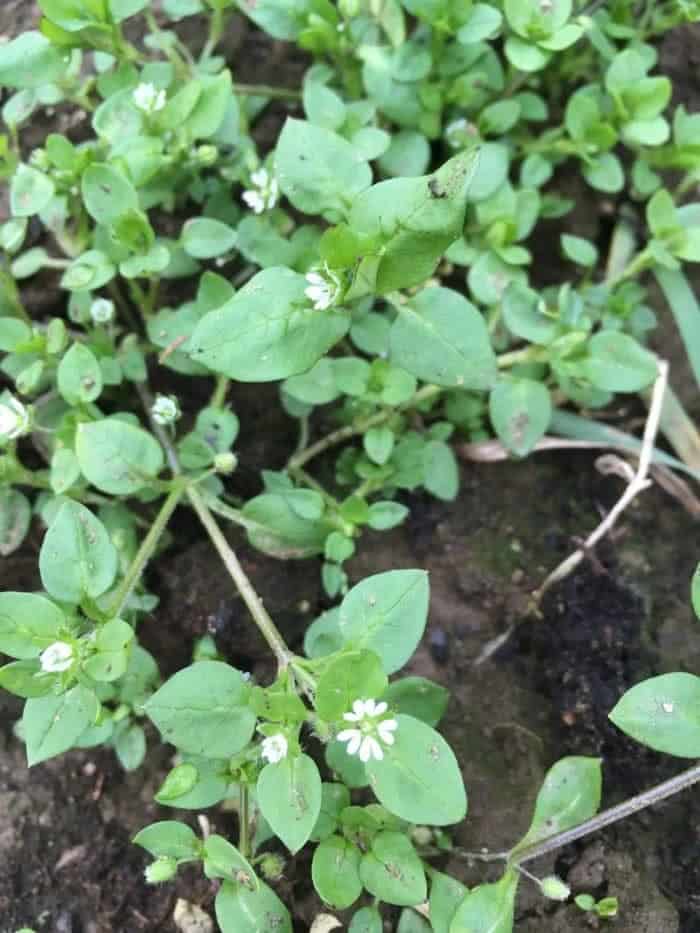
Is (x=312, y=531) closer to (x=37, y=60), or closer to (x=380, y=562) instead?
(x=380, y=562)

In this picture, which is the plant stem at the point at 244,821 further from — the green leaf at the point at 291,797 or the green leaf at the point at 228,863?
the green leaf at the point at 291,797

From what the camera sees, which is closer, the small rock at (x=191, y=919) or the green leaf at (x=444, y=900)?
the green leaf at (x=444, y=900)

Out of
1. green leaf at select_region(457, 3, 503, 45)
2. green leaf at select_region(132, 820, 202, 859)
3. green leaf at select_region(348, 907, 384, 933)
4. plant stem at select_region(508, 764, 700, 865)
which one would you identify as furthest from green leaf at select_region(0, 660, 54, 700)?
green leaf at select_region(457, 3, 503, 45)

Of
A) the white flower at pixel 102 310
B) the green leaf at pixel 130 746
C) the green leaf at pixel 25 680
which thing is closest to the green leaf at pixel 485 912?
the green leaf at pixel 130 746

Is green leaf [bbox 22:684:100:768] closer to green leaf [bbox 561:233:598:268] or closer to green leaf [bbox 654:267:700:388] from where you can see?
green leaf [bbox 561:233:598:268]

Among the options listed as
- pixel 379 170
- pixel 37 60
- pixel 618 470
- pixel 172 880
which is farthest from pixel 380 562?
pixel 37 60
